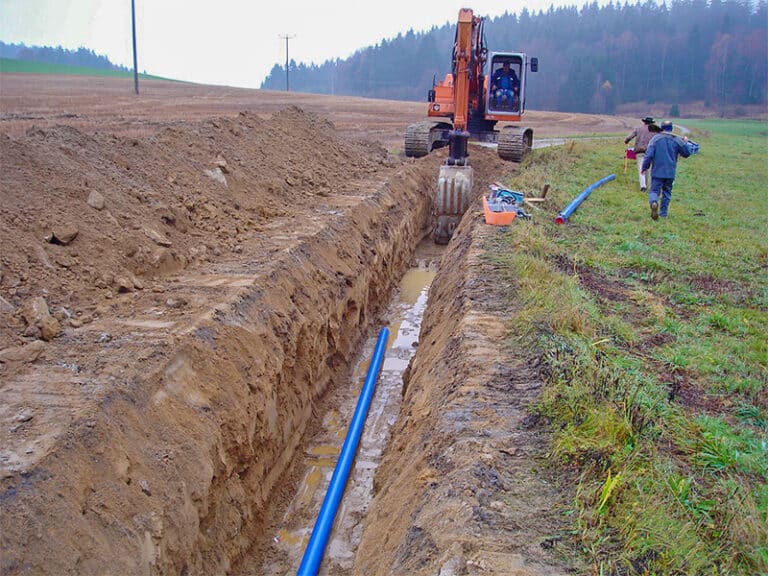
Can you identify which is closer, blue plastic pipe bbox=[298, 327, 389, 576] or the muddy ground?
the muddy ground

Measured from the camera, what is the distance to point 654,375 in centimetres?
514

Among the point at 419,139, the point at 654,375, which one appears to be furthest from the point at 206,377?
the point at 419,139

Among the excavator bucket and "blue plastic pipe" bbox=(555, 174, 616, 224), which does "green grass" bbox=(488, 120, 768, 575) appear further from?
the excavator bucket

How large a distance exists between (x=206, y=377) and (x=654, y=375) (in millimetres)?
3795

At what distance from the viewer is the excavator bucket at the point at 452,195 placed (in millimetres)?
14023

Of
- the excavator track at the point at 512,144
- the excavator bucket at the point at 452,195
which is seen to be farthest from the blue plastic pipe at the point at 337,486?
the excavator track at the point at 512,144

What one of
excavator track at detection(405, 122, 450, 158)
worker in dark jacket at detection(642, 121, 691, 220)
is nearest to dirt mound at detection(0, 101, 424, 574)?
worker in dark jacket at detection(642, 121, 691, 220)

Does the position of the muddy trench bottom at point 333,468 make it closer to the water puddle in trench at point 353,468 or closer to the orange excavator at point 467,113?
the water puddle in trench at point 353,468

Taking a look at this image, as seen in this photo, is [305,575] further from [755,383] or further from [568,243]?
[568,243]

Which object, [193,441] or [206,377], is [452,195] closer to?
[206,377]

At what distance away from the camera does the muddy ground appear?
12.0ft

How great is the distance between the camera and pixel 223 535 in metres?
5.06

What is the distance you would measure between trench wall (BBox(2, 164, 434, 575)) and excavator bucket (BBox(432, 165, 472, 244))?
595 cm

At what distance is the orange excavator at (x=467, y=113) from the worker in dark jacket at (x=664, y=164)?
4147mm
